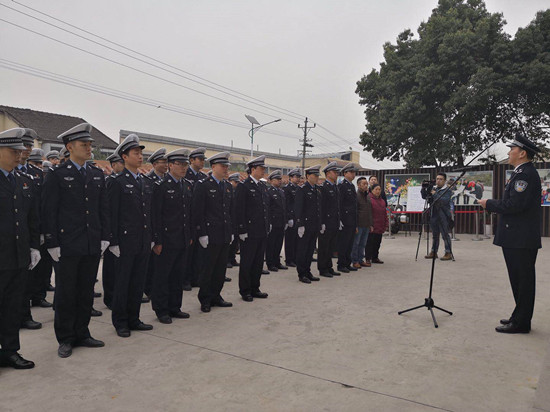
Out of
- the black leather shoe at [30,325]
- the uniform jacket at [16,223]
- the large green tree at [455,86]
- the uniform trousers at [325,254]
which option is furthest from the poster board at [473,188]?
the uniform jacket at [16,223]

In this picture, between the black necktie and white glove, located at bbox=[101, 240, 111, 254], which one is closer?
the black necktie

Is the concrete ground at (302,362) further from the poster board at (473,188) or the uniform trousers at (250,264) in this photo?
the poster board at (473,188)

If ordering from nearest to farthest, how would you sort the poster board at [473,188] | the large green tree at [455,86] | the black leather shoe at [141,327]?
the black leather shoe at [141,327], the poster board at [473,188], the large green tree at [455,86]

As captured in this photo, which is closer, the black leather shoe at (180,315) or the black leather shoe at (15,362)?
the black leather shoe at (15,362)

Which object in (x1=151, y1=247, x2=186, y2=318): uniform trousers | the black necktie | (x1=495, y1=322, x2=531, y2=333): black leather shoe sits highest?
the black necktie

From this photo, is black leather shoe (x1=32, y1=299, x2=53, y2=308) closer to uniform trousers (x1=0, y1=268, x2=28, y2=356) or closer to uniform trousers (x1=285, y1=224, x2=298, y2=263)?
uniform trousers (x1=0, y1=268, x2=28, y2=356)

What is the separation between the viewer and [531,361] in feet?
12.0

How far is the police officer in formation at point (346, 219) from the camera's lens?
27.1 ft

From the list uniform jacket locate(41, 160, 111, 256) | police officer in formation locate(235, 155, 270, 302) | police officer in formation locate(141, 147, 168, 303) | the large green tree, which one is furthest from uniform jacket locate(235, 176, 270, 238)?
the large green tree

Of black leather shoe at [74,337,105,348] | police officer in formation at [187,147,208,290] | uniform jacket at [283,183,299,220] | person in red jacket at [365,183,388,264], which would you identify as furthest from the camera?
uniform jacket at [283,183,299,220]

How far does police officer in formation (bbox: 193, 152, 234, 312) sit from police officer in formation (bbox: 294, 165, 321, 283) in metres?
2.02

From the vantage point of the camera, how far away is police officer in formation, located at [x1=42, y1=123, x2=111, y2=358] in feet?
12.4

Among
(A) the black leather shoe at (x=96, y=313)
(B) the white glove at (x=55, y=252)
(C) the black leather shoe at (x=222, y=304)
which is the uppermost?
(B) the white glove at (x=55, y=252)

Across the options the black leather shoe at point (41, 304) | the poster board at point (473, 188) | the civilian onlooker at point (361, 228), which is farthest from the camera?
the poster board at point (473, 188)
